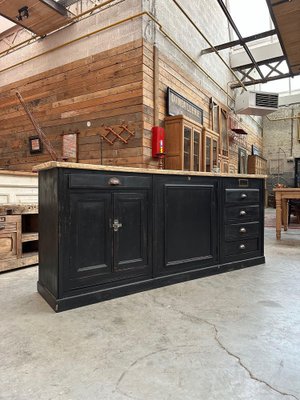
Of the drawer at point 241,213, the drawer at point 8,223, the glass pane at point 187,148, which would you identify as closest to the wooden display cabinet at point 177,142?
the glass pane at point 187,148

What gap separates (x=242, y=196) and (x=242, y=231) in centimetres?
36

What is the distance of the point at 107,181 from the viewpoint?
204 cm

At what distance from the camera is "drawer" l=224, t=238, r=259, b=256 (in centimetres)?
280

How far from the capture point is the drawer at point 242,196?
9.23ft

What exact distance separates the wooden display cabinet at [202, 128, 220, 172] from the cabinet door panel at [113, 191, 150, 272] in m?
3.30

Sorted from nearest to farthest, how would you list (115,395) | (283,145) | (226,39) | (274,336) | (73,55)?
(115,395)
(274,336)
(73,55)
(226,39)
(283,145)

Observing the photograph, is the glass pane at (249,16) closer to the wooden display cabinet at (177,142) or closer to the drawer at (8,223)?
the wooden display cabinet at (177,142)

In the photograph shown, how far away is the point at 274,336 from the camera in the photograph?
1504 millimetres

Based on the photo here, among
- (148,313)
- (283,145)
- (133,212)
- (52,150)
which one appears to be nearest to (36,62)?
(52,150)

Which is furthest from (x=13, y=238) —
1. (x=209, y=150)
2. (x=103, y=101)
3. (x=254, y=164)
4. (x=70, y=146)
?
(x=254, y=164)

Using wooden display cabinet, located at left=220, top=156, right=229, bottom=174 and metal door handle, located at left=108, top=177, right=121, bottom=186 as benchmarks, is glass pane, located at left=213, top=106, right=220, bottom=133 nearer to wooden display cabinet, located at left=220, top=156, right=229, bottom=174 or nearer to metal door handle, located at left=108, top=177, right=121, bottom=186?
wooden display cabinet, located at left=220, top=156, right=229, bottom=174

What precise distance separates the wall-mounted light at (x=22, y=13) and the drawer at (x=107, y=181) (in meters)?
3.80

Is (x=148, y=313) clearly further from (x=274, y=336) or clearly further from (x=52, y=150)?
(x=52, y=150)

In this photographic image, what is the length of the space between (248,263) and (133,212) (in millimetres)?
1497
